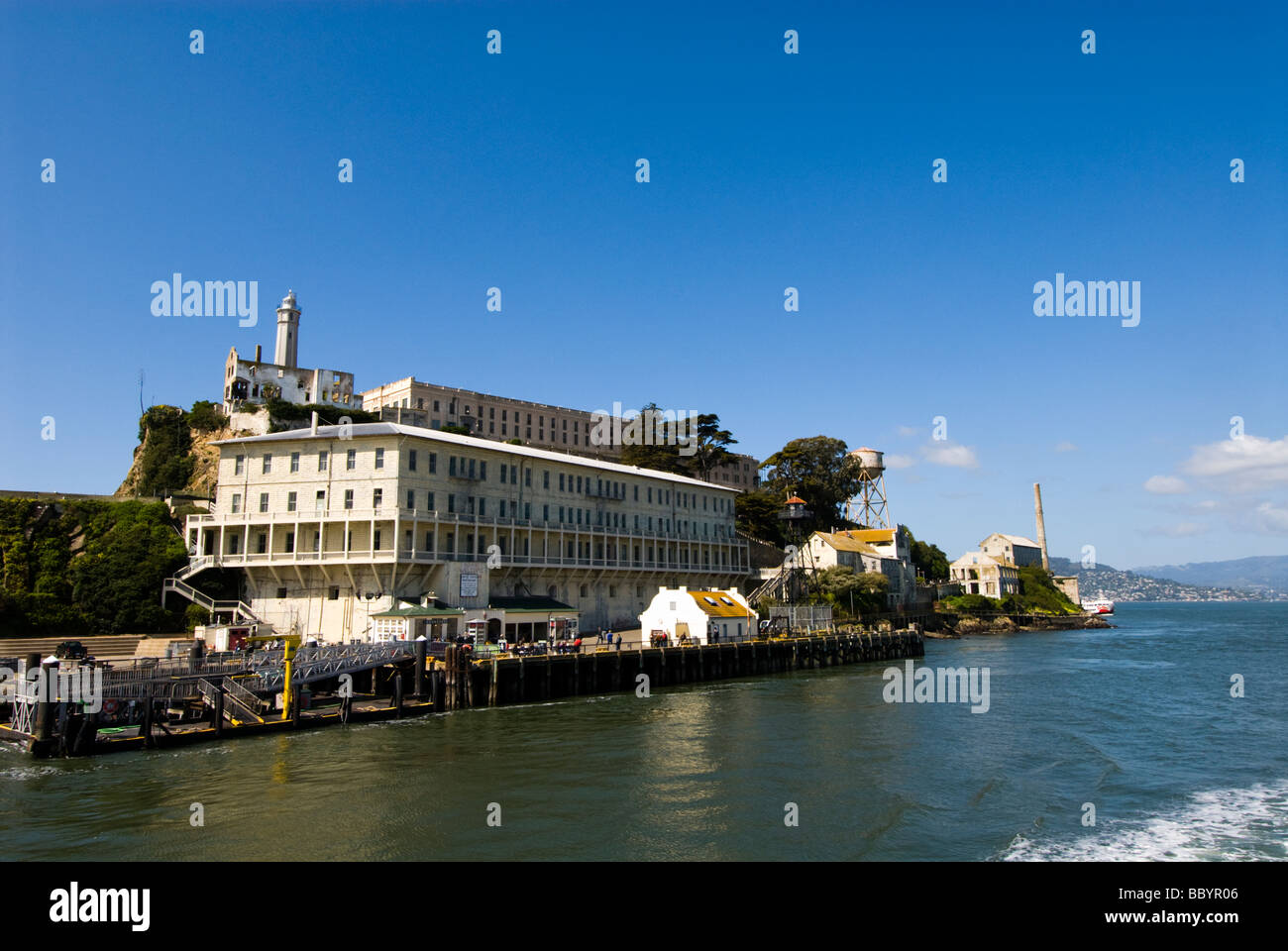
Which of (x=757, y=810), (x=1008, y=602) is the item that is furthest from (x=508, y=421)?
(x=757, y=810)

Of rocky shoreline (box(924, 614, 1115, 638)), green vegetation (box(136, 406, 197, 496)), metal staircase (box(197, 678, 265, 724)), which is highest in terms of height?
green vegetation (box(136, 406, 197, 496))

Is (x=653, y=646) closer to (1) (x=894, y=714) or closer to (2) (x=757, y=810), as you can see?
(1) (x=894, y=714)

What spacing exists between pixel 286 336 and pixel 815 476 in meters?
64.5

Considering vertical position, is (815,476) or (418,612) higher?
(815,476)

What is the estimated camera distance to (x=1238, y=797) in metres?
24.1

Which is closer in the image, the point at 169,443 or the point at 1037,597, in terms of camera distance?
the point at 169,443

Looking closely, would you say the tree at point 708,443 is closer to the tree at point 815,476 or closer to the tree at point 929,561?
the tree at point 815,476

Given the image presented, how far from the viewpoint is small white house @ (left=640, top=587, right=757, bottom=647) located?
2232 inches

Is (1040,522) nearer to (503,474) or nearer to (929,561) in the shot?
(929,561)

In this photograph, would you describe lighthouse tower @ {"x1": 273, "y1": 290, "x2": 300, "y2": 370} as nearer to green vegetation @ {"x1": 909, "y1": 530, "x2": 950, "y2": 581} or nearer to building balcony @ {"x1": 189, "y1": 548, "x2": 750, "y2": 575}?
building balcony @ {"x1": 189, "y1": 548, "x2": 750, "y2": 575}

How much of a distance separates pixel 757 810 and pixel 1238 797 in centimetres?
1411

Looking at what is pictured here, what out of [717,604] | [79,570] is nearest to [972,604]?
[717,604]

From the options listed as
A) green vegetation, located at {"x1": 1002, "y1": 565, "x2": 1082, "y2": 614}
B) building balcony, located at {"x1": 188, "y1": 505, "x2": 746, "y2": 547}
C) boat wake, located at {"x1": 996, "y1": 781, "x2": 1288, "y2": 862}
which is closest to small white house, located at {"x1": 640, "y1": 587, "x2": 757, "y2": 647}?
building balcony, located at {"x1": 188, "y1": 505, "x2": 746, "y2": 547}

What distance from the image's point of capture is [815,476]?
10675 cm
